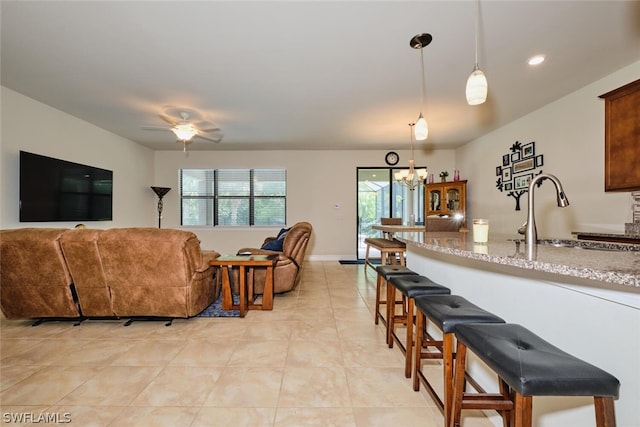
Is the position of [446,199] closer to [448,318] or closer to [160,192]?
[448,318]

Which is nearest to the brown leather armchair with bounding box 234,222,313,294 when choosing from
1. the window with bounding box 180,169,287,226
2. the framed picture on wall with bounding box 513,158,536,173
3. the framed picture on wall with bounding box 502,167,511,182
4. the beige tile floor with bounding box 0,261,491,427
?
the beige tile floor with bounding box 0,261,491,427

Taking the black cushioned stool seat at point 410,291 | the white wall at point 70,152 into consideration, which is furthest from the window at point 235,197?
the black cushioned stool seat at point 410,291

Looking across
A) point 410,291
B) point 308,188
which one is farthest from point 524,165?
point 308,188

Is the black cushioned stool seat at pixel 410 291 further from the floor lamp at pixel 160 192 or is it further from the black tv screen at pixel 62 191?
the floor lamp at pixel 160 192

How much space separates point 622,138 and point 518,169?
171 centimetres

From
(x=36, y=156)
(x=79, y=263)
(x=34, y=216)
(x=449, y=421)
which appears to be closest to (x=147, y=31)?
(x=79, y=263)

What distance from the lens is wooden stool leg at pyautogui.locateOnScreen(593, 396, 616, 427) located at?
83 cm

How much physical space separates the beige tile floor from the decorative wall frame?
3.43m

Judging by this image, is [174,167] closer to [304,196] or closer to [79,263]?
[304,196]

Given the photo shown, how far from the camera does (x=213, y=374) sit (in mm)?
1877

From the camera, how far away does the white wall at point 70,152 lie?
329 centimetres

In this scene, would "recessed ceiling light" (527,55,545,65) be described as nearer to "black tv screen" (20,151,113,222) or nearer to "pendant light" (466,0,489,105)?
"pendant light" (466,0,489,105)

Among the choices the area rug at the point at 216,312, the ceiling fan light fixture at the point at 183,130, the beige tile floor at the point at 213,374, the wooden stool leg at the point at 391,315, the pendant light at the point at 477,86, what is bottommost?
the beige tile floor at the point at 213,374

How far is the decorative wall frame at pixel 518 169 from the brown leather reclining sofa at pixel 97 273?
4.69 meters
